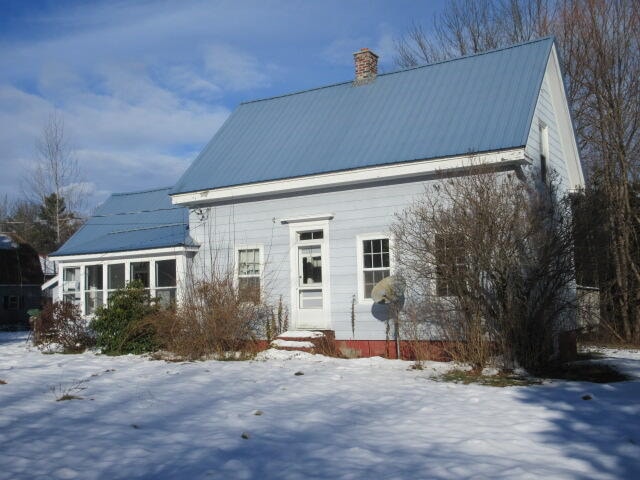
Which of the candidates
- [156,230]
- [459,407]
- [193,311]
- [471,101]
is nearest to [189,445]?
[459,407]

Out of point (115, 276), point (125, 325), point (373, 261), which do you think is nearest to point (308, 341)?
point (373, 261)

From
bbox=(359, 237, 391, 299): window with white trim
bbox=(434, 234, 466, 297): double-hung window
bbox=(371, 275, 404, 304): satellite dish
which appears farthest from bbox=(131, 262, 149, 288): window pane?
bbox=(434, 234, 466, 297): double-hung window

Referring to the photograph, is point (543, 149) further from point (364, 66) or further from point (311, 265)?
point (311, 265)

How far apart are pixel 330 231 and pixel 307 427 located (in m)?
7.37

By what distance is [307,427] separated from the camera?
24.5 feet

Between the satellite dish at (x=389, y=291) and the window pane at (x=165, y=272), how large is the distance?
605 cm

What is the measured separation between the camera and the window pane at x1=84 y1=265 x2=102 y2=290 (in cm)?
1811

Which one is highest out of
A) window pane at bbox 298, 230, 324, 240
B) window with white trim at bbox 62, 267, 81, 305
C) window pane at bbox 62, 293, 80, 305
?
window pane at bbox 298, 230, 324, 240

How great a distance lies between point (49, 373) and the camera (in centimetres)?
1166

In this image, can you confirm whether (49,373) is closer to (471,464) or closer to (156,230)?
(156,230)

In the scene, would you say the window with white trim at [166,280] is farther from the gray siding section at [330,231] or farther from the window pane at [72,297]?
the window pane at [72,297]

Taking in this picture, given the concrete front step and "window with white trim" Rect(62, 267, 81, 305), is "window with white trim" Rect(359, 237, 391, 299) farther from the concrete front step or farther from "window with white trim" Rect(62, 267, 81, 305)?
"window with white trim" Rect(62, 267, 81, 305)

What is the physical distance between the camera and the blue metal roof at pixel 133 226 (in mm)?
16984

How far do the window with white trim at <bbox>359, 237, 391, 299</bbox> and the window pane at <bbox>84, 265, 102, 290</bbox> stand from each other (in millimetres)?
8172
